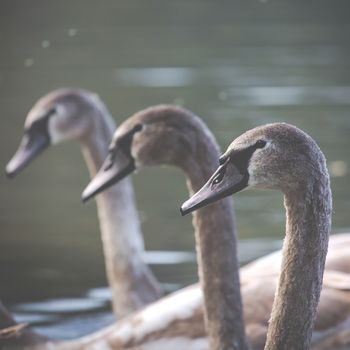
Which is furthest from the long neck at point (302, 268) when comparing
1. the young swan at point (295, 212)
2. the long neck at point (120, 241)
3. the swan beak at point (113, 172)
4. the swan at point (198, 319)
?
the long neck at point (120, 241)

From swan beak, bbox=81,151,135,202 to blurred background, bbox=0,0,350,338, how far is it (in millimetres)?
1714

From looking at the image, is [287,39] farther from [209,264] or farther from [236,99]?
[209,264]

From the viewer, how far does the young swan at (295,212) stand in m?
4.81

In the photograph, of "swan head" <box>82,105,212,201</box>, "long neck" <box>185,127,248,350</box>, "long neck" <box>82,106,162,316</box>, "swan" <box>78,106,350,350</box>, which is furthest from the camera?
"long neck" <box>82,106,162,316</box>

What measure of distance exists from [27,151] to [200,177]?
2.60 m

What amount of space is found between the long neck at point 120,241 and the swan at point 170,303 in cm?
136

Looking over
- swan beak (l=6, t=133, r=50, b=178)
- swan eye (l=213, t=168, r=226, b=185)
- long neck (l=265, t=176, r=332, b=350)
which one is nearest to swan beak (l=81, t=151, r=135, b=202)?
swan beak (l=6, t=133, r=50, b=178)

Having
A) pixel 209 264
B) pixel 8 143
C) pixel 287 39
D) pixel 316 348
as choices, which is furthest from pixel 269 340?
pixel 287 39

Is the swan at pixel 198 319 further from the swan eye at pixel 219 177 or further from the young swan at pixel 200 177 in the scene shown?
the swan eye at pixel 219 177

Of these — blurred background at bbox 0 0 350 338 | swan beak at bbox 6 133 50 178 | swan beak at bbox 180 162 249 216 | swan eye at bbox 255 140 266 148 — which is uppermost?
swan eye at bbox 255 140 266 148

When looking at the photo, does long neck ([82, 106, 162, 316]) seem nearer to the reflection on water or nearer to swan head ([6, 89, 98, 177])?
swan head ([6, 89, 98, 177])

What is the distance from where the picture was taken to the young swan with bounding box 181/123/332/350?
481 cm

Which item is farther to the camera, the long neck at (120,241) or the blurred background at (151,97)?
the blurred background at (151,97)

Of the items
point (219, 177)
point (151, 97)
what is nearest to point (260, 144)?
point (219, 177)
